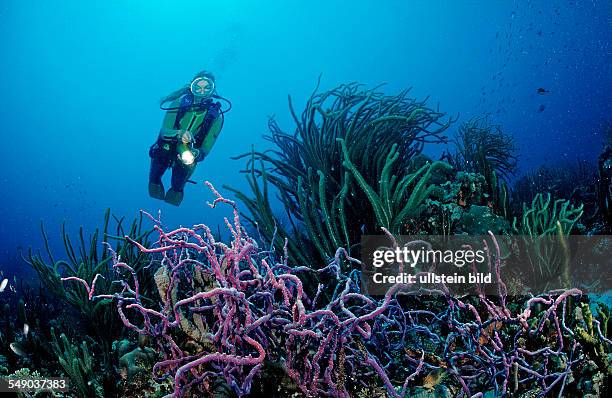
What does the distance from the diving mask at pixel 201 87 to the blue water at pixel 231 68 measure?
72.9 m

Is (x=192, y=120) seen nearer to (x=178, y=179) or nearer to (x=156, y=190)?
(x=178, y=179)

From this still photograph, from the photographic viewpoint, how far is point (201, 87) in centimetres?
768

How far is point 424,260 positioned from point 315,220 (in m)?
0.98

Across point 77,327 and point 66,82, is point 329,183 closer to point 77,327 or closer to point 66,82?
point 77,327

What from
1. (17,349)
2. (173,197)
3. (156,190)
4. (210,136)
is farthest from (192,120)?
(17,349)

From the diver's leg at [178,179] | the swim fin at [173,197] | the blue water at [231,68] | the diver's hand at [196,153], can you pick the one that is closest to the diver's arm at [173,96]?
the diver's leg at [178,179]

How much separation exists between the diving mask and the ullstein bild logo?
571 cm

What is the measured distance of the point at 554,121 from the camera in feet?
234

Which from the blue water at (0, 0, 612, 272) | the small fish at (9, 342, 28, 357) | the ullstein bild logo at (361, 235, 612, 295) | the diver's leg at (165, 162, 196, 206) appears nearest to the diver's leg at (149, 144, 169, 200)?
the diver's leg at (165, 162, 196, 206)

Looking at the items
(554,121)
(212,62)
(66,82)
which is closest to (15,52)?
(66,82)

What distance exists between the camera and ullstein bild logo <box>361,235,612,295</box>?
9.77 feet

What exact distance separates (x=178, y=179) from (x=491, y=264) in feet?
22.7

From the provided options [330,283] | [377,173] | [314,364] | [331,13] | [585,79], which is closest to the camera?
[314,364]

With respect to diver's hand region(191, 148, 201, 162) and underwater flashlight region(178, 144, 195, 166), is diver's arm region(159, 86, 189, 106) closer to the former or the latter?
underwater flashlight region(178, 144, 195, 166)
